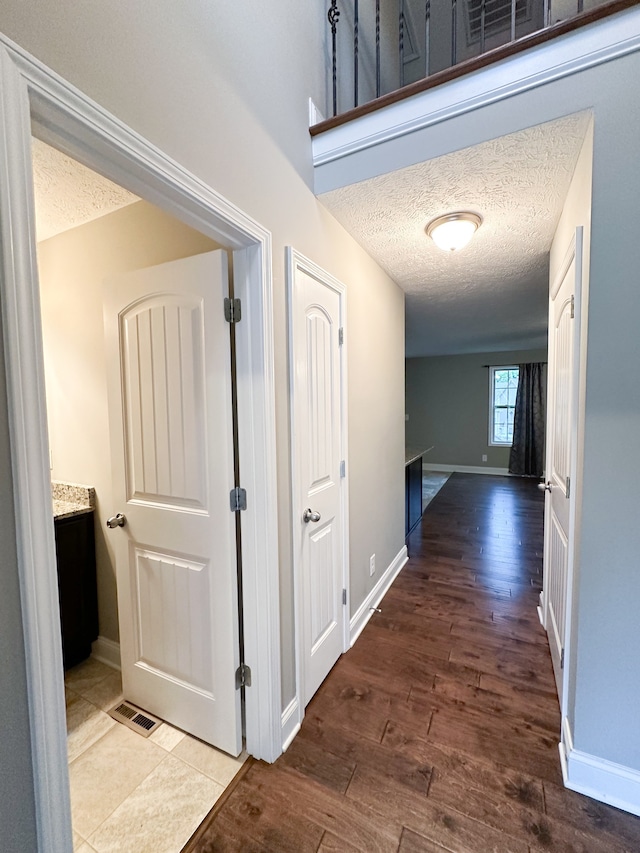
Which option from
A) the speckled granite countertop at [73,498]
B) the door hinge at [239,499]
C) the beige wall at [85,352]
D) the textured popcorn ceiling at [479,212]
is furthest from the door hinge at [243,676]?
the textured popcorn ceiling at [479,212]

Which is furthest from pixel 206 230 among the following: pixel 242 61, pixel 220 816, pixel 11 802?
pixel 220 816

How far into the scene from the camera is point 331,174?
1615 millimetres

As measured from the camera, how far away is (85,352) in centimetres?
189

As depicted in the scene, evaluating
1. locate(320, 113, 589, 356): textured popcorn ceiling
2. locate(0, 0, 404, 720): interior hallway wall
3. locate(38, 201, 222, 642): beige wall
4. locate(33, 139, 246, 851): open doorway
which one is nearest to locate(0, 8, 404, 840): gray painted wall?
locate(0, 0, 404, 720): interior hallway wall

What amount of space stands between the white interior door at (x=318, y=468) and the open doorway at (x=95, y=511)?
473 millimetres

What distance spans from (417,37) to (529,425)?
5.71 meters

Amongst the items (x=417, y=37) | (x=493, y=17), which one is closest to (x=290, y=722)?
(x=417, y=37)

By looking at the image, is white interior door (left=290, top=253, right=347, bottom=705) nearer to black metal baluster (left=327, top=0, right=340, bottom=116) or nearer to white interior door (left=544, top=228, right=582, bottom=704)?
black metal baluster (left=327, top=0, right=340, bottom=116)

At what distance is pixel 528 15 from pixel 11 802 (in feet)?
16.1

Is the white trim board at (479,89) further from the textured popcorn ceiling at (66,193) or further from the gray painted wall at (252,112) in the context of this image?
the textured popcorn ceiling at (66,193)

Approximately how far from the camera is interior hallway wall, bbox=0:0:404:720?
0.78 meters

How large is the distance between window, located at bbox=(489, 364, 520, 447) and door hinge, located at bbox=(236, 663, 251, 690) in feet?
22.3

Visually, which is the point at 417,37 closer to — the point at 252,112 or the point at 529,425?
the point at 252,112

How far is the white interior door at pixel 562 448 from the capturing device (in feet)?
4.64
